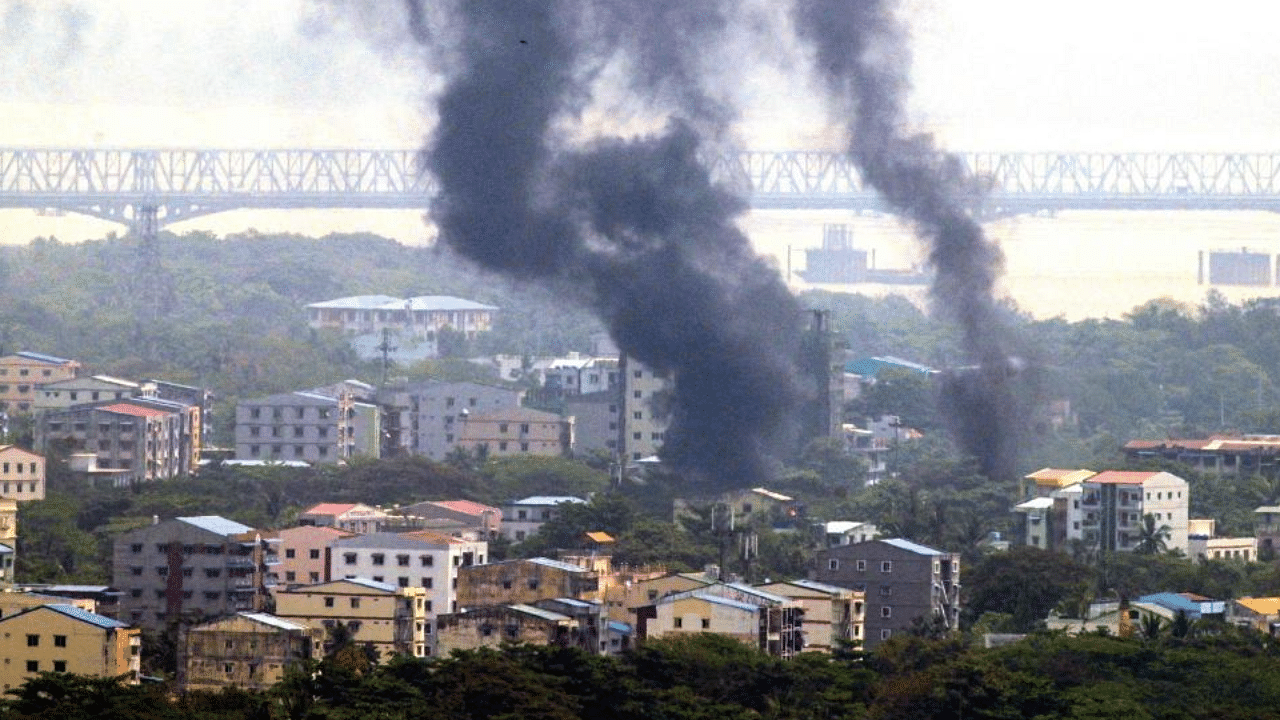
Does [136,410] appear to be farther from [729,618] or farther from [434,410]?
[729,618]

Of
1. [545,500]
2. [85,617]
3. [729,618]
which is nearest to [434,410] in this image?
[545,500]

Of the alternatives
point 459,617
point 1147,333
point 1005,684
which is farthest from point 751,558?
point 1147,333

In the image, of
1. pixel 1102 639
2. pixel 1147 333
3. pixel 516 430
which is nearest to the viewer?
pixel 1102 639

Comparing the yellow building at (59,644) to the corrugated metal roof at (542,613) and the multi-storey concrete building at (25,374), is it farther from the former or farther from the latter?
the multi-storey concrete building at (25,374)

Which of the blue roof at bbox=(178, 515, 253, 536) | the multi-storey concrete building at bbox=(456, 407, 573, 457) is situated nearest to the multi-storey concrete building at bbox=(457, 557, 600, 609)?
the blue roof at bbox=(178, 515, 253, 536)

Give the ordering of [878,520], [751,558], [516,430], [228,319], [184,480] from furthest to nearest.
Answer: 1. [228,319]
2. [516,430]
3. [184,480]
4. [878,520]
5. [751,558]

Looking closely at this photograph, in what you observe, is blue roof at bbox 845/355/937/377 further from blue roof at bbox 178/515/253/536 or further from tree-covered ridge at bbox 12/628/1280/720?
tree-covered ridge at bbox 12/628/1280/720

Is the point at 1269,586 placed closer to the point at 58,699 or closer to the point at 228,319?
the point at 58,699
